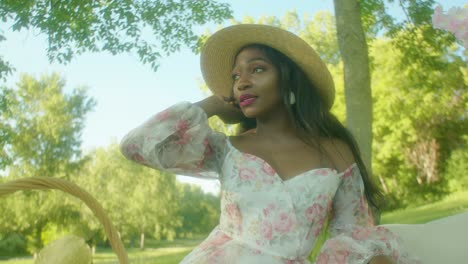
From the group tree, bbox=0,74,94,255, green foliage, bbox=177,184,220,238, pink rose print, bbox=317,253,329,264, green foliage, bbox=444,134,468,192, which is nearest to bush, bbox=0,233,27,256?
tree, bbox=0,74,94,255

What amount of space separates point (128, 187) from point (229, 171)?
54.5 ft

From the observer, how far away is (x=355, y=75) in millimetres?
2521

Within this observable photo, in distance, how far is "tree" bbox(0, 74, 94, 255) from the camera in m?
12.6

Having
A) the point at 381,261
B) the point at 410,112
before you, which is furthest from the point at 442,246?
the point at 410,112

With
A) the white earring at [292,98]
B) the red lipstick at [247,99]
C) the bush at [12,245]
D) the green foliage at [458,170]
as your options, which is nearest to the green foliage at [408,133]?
the green foliage at [458,170]

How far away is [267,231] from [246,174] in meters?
0.15

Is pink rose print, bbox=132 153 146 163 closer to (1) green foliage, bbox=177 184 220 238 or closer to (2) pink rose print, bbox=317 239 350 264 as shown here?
(2) pink rose print, bbox=317 239 350 264

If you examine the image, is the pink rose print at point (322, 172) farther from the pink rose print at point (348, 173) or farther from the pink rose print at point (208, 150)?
the pink rose print at point (208, 150)

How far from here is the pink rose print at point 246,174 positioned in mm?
1188

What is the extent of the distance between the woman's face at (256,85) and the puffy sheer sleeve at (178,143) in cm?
11

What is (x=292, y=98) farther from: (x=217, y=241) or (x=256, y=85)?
(x=217, y=241)

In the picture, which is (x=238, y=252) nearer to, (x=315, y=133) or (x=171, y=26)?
(x=315, y=133)

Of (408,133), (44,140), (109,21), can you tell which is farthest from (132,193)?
(109,21)

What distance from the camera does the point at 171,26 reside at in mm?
3930
